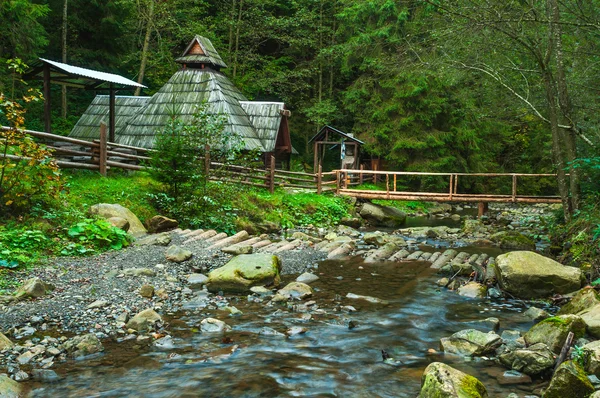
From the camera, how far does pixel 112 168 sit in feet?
45.2

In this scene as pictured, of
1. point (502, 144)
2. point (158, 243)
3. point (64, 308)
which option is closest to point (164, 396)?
point (64, 308)

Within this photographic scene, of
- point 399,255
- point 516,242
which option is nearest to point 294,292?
point 399,255

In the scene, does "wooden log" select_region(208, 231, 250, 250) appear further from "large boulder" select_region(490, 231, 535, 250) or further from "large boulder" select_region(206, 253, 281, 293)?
"large boulder" select_region(490, 231, 535, 250)

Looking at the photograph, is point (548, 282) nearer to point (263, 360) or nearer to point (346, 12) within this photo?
point (263, 360)

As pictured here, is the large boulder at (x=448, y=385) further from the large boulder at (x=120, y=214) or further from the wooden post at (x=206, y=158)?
the wooden post at (x=206, y=158)

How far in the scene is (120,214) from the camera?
9969 mm

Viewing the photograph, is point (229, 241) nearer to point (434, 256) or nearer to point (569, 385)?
point (434, 256)

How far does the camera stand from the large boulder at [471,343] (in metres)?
5.40

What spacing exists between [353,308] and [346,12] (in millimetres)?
22471

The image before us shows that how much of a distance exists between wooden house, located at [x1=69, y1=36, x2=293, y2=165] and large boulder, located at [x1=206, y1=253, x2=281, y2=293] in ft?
34.1

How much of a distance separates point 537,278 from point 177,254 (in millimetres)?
6111

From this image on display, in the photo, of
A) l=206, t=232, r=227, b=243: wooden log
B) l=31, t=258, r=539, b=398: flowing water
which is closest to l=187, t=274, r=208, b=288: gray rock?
l=31, t=258, r=539, b=398: flowing water

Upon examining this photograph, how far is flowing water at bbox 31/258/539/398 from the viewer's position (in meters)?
4.58

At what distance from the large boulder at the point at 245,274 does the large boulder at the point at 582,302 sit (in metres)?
4.35
